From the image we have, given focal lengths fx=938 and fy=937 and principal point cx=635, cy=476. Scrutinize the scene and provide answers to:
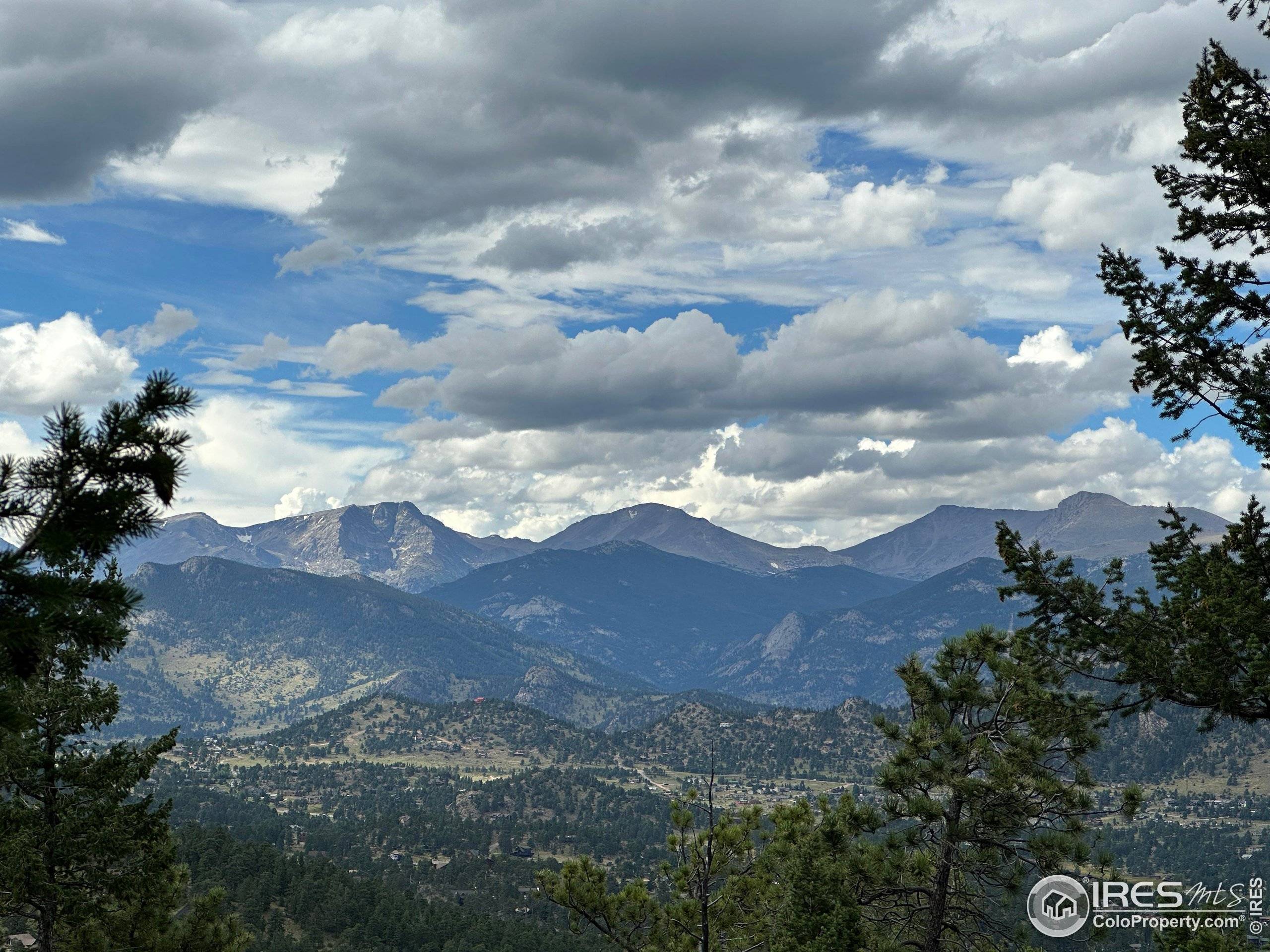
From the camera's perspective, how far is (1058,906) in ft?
80.8

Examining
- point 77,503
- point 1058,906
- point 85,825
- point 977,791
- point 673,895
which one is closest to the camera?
point 77,503

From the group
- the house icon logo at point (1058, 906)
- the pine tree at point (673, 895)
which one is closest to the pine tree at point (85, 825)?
the pine tree at point (673, 895)

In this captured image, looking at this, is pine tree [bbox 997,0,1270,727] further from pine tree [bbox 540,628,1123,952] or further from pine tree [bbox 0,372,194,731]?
pine tree [bbox 0,372,194,731]

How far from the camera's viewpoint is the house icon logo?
24156 millimetres

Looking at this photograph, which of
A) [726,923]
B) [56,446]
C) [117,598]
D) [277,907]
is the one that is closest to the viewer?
[56,446]

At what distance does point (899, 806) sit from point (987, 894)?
4.13 m

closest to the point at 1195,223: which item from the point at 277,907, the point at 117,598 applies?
the point at 117,598

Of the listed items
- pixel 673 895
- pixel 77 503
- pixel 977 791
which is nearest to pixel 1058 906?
pixel 977 791

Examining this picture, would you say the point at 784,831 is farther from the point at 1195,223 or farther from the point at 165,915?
the point at 165,915

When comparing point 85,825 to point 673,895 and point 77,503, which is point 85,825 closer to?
point 673,895

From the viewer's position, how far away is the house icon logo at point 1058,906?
24.2 metres

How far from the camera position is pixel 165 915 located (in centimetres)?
3459

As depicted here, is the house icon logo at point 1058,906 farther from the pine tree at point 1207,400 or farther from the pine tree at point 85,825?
the pine tree at point 85,825

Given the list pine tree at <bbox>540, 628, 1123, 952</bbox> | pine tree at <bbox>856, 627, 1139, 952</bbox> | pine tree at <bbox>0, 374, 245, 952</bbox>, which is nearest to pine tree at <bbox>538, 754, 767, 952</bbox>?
pine tree at <bbox>540, 628, 1123, 952</bbox>
